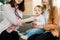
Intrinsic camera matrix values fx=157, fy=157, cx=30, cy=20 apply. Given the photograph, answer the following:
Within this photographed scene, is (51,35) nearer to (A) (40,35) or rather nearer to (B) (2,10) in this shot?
(A) (40,35)

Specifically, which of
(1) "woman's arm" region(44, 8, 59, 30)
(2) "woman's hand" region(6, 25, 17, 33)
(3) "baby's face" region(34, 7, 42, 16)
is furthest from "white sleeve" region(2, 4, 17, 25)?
(1) "woman's arm" region(44, 8, 59, 30)

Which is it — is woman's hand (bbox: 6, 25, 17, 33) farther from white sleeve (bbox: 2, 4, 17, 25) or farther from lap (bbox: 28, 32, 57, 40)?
lap (bbox: 28, 32, 57, 40)

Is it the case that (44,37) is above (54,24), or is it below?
below

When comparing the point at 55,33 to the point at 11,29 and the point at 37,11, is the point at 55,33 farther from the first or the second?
the point at 11,29

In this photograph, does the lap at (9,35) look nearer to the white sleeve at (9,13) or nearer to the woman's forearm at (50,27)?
the white sleeve at (9,13)

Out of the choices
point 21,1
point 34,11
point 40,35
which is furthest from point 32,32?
point 21,1

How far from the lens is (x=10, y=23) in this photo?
4.58ft

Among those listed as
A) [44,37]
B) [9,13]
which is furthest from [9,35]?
[44,37]

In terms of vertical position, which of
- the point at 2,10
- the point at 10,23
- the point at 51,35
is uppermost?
the point at 2,10

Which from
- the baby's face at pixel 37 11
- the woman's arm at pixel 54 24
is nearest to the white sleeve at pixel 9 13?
the baby's face at pixel 37 11

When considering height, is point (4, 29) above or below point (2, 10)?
below

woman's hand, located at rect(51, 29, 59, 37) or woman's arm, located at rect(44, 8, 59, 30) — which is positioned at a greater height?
woman's arm, located at rect(44, 8, 59, 30)

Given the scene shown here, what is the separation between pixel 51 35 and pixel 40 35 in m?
0.10

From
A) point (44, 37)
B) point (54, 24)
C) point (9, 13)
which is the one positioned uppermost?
point (9, 13)
